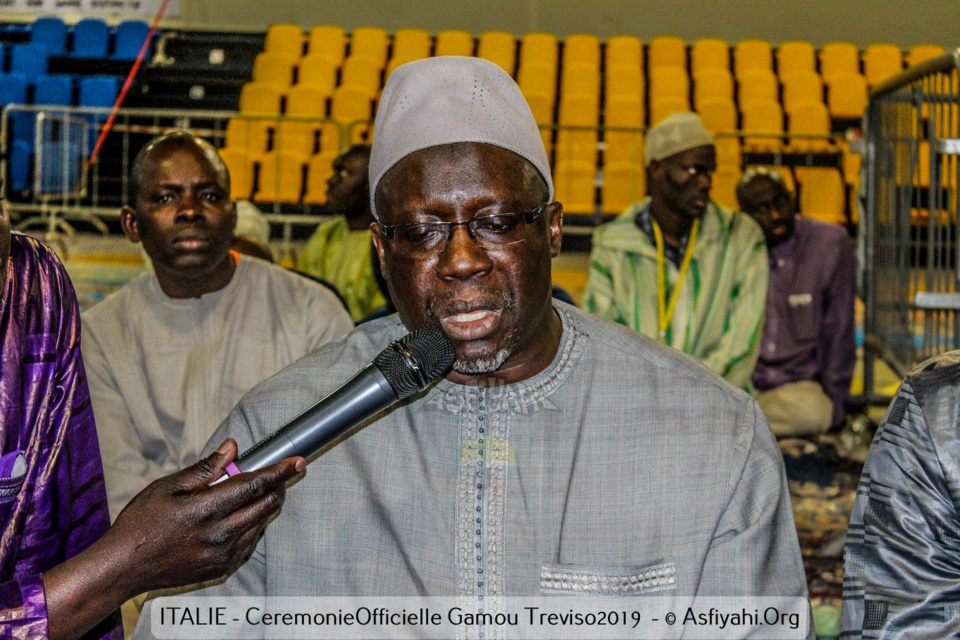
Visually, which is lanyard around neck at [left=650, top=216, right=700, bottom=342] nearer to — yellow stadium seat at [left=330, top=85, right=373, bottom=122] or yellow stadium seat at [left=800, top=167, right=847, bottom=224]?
yellow stadium seat at [left=800, top=167, right=847, bottom=224]

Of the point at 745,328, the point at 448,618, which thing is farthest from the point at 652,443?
the point at 745,328

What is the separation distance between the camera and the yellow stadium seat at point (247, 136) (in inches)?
468

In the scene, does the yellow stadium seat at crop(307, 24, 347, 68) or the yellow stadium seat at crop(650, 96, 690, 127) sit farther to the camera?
Answer: the yellow stadium seat at crop(307, 24, 347, 68)

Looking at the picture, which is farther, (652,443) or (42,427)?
(42,427)

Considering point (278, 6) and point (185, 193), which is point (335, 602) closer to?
point (185, 193)

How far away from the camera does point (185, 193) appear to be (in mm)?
3578

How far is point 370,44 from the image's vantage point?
13984 millimetres

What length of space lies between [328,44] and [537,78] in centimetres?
278

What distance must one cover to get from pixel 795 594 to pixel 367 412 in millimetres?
719

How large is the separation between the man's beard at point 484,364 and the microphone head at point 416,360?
0.29ft

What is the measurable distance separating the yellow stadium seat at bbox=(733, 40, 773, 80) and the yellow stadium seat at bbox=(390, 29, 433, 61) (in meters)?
3.68

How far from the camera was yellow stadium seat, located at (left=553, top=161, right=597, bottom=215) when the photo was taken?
37.1ft
